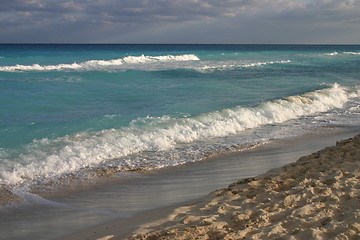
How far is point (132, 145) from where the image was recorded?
31.0 ft

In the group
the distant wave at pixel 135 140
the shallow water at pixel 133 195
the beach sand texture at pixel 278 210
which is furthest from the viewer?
the distant wave at pixel 135 140

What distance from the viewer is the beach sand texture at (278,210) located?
14.4 feet

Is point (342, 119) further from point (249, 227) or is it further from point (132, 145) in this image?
point (249, 227)

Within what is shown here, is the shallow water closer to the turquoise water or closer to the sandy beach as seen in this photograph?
the sandy beach

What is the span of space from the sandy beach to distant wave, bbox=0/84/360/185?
8.72ft

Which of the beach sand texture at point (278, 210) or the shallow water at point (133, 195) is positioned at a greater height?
the beach sand texture at point (278, 210)

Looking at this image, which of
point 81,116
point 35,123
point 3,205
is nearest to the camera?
point 3,205

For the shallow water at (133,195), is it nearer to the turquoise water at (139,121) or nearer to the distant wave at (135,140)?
the turquoise water at (139,121)

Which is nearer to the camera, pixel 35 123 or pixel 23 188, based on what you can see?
pixel 23 188

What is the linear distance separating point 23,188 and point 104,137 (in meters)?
3.29

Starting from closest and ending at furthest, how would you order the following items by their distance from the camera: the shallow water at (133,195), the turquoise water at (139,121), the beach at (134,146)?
the shallow water at (133,195) → the beach at (134,146) → the turquoise water at (139,121)

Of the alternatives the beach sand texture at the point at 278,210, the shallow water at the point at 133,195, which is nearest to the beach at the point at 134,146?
the shallow water at the point at 133,195

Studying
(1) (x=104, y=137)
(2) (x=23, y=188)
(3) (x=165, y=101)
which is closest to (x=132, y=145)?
(1) (x=104, y=137)

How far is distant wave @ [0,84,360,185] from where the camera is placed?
7808mm
